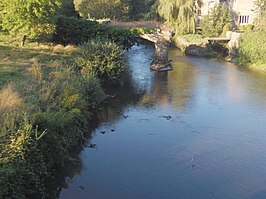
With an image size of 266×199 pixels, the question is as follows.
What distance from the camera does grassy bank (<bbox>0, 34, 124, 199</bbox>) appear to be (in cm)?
1269

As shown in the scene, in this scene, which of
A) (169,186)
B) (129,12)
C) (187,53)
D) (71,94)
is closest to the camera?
(169,186)

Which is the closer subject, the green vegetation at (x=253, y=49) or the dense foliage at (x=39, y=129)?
the dense foliage at (x=39, y=129)

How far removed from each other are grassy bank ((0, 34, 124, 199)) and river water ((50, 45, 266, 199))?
1.26 m

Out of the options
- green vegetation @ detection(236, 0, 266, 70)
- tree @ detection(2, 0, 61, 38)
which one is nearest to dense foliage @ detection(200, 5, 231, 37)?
green vegetation @ detection(236, 0, 266, 70)

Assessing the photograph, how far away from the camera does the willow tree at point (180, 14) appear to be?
47.2 metres

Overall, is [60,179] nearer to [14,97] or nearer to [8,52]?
[14,97]

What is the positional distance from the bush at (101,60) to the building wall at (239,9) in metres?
29.0

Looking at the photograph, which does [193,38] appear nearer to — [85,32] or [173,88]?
[85,32]

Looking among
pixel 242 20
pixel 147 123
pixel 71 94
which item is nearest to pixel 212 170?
pixel 147 123

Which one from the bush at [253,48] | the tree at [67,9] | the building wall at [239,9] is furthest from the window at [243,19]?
the tree at [67,9]

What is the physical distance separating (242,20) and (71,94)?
41.2 m

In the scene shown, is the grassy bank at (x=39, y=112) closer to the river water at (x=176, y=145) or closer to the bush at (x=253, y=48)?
the river water at (x=176, y=145)

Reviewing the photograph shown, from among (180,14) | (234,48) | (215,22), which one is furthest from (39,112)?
(215,22)

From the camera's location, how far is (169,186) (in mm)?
15250
